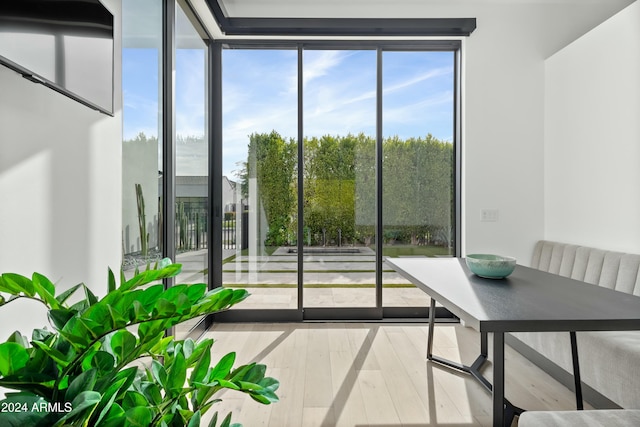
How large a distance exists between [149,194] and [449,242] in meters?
2.80

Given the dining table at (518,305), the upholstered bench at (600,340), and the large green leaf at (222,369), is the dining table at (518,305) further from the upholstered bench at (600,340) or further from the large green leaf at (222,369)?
the large green leaf at (222,369)

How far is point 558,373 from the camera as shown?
2.33 meters

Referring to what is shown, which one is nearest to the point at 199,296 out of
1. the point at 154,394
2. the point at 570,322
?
the point at 154,394

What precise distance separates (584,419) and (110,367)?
4.49 ft

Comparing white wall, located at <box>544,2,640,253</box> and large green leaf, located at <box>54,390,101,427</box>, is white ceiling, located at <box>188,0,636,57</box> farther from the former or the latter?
large green leaf, located at <box>54,390,101,427</box>

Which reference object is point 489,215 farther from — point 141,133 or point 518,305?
point 141,133

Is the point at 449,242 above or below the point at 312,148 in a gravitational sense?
below

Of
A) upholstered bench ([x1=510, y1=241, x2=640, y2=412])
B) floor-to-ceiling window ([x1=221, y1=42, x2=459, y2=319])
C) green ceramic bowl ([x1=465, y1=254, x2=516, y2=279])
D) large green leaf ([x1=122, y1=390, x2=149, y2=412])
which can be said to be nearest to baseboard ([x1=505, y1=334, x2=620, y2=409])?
upholstered bench ([x1=510, y1=241, x2=640, y2=412])

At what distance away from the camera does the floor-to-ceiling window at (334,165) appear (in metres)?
3.60

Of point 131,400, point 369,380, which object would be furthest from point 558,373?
point 131,400

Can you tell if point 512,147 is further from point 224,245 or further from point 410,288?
point 224,245

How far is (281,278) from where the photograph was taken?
3.61 metres

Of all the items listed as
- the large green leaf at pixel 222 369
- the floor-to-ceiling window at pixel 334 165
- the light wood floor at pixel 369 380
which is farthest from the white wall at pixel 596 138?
the large green leaf at pixel 222 369

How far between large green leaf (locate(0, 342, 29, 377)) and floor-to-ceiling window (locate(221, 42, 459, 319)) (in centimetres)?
301
